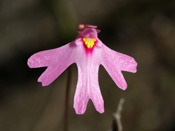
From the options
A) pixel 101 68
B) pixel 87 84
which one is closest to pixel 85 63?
pixel 87 84

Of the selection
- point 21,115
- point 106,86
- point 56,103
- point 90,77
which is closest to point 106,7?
point 106,86

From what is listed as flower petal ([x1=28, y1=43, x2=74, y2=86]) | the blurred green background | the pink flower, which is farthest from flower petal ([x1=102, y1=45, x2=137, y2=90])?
the blurred green background

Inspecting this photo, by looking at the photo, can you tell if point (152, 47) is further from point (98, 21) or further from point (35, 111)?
point (35, 111)

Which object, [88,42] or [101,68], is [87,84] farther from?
[101,68]

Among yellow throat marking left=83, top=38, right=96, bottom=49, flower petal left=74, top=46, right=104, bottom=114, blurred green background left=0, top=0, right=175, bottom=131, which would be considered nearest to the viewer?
flower petal left=74, top=46, right=104, bottom=114

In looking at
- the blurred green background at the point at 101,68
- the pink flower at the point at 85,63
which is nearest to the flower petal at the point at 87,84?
the pink flower at the point at 85,63

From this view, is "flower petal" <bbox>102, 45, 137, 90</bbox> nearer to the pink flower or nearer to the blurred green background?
the pink flower
